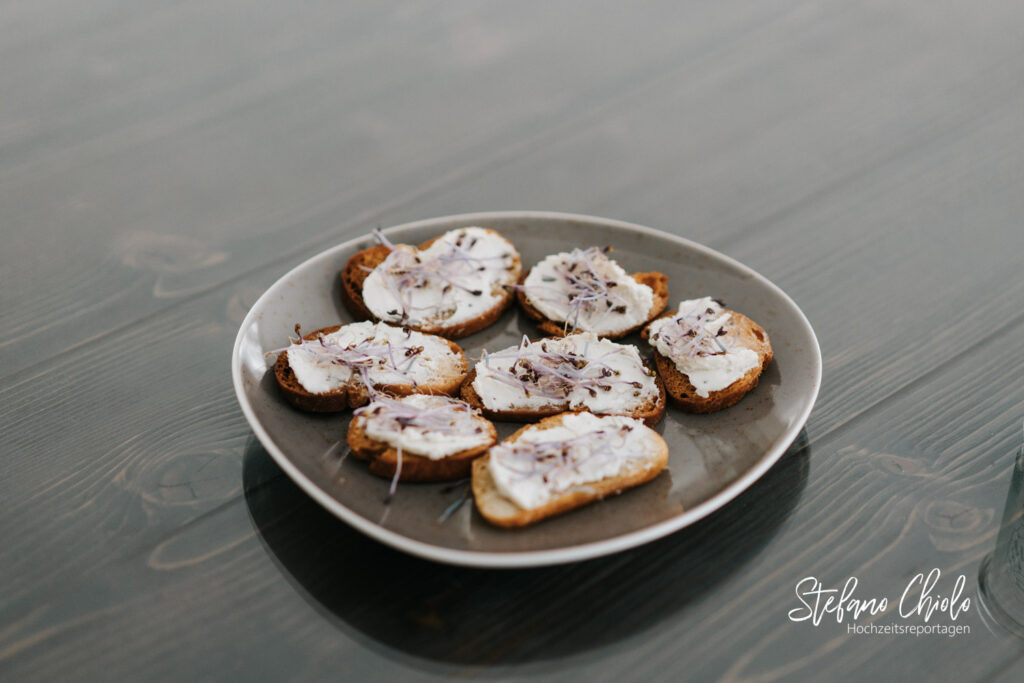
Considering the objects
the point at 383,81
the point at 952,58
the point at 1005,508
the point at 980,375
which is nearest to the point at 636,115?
the point at 383,81

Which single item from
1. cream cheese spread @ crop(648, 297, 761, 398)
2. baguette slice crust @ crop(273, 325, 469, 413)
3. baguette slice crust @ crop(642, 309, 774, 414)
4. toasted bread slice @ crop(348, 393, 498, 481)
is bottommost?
baguette slice crust @ crop(642, 309, 774, 414)

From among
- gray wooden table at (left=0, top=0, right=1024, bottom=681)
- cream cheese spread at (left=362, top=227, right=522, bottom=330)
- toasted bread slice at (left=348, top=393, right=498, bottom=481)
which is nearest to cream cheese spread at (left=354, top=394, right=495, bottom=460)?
toasted bread slice at (left=348, top=393, right=498, bottom=481)

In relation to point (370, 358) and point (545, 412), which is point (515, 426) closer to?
point (545, 412)

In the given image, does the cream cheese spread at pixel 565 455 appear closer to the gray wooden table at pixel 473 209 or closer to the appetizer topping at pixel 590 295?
the gray wooden table at pixel 473 209

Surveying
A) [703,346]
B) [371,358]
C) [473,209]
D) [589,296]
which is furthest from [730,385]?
[473,209]

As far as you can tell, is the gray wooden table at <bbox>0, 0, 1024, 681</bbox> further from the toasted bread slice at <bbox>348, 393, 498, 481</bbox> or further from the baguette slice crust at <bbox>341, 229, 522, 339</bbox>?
the baguette slice crust at <bbox>341, 229, 522, 339</bbox>

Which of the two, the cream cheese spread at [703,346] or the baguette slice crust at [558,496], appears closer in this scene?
the baguette slice crust at [558,496]

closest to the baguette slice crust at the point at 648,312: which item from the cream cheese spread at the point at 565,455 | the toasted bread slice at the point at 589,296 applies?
the toasted bread slice at the point at 589,296
